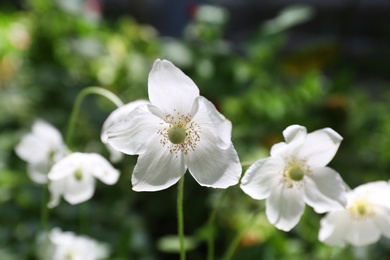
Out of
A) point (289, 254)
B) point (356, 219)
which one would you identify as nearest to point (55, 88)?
point (289, 254)

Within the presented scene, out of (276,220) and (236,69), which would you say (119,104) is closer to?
(276,220)

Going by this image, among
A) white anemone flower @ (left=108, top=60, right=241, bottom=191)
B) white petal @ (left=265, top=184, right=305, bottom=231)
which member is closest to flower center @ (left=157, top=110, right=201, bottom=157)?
white anemone flower @ (left=108, top=60, right=241, bottom=191)

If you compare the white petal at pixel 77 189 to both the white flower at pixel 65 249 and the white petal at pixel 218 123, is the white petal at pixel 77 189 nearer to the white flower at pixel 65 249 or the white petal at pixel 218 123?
the white flower at pixel 65 249

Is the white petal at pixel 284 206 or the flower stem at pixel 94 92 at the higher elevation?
the flower stem at pixel 94 92

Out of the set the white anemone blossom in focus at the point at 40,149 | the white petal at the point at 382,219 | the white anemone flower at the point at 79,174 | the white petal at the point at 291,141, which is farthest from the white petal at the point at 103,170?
the white petal at the point at 382,219

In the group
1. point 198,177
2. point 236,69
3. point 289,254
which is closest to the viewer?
point 198,177

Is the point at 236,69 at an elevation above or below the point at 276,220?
below

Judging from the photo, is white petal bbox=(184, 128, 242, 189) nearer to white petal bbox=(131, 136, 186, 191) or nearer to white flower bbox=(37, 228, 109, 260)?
white petal bbox=(131, 136, 186, 191)
